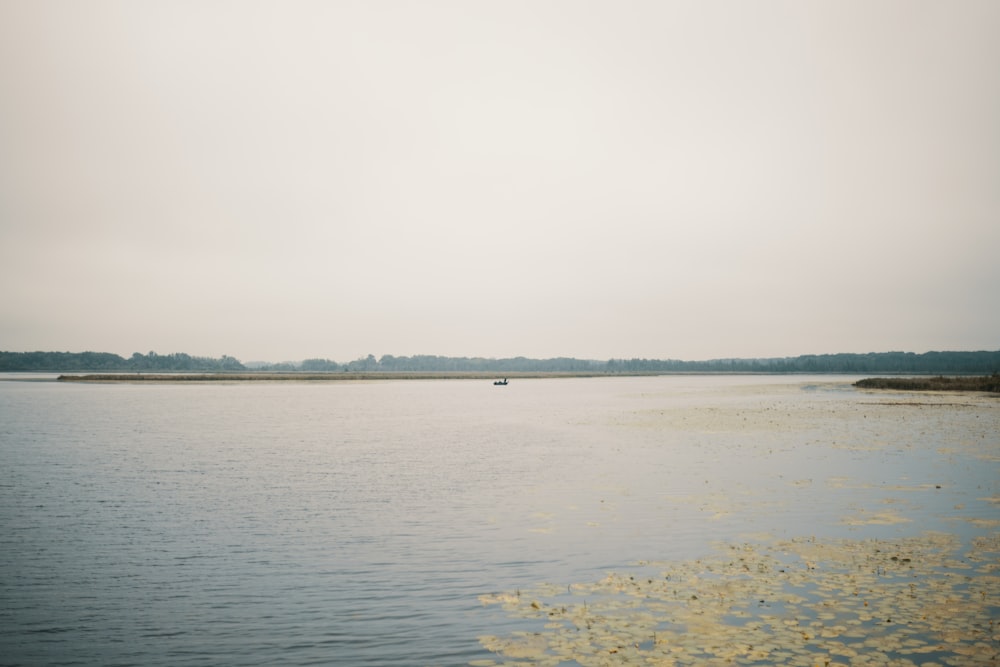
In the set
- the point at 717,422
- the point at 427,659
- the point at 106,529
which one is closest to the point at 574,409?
the point at 717,422

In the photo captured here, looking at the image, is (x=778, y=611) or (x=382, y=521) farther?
(x=382, y=521)

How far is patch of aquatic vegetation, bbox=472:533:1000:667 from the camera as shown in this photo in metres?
12.4

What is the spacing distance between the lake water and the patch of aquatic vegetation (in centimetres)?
69

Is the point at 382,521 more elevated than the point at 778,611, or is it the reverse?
the point at 778,611

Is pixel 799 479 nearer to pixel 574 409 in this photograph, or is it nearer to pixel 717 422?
pixel 717 422

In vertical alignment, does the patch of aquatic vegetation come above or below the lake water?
above

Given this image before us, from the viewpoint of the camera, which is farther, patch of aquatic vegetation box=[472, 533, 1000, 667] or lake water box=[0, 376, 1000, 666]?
lake water box=[0, 376, 1000, 666]

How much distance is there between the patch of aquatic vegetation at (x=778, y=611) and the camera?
12.4 m

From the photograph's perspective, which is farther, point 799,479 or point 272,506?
point 799,479

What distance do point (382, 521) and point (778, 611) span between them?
14735 millimetres

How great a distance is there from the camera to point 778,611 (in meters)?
14.6

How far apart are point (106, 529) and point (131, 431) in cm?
3841

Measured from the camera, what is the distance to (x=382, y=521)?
81.9 feet

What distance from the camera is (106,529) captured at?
920 inches
